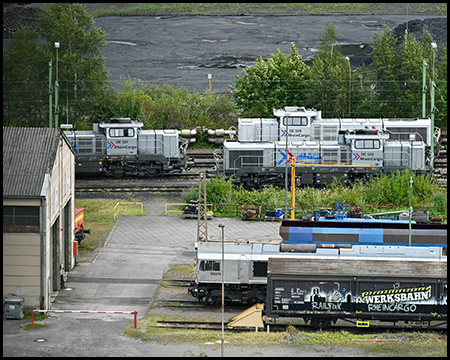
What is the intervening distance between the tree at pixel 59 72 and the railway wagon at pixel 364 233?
28.9m

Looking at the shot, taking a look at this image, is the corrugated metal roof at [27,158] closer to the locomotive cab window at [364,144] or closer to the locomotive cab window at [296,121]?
the locomotive cab window at [364,144]

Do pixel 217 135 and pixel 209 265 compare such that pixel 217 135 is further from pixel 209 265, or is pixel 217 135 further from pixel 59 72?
pixel 209 265

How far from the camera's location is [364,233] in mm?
37688

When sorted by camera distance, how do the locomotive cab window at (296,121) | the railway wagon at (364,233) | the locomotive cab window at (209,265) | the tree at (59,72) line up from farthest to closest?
the tree at (59,72), the locomotive cab window at (296,121), the railway wagon at (364,233), the locomotive cab window at (209,265)

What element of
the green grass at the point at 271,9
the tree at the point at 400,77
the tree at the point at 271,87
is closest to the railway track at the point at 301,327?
the tree at the point at 271,87

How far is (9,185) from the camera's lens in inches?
1248

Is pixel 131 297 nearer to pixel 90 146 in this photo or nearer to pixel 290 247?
pixel 290 247

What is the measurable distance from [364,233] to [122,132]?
22.3 m

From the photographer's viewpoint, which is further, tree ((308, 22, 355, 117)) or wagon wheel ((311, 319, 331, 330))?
tree ((308, 22, 355, 117))

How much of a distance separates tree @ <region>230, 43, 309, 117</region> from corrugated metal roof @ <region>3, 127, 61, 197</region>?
30776 millimetres

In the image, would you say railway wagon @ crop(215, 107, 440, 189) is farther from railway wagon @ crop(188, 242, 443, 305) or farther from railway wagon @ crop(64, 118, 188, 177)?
railway wagon @ crop(188, 242, 443, 305)

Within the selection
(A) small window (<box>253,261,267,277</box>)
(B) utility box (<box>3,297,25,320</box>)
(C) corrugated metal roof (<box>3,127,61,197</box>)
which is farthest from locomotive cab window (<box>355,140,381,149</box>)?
(B) utility box (<box>3,297,25,320</box>)

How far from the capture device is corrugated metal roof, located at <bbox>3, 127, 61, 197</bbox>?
31669 mm

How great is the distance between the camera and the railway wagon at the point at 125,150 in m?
54.4
